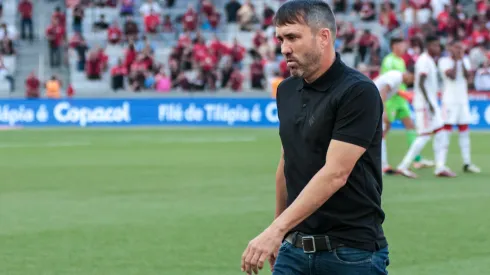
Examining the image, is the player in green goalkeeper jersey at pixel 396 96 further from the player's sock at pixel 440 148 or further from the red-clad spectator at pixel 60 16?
the red-clad spectator at pixel 60 16

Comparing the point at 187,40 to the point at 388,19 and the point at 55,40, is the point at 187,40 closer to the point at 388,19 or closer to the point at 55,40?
the point at 55,40

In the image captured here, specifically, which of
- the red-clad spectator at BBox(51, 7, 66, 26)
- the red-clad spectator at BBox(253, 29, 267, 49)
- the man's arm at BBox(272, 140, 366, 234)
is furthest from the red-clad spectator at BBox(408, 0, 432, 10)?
the man's arm at BBox(272, 140, 366, 234)

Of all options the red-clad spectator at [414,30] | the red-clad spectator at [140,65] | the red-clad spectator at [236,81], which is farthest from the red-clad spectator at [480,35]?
the red-clad spectator at [140,65]

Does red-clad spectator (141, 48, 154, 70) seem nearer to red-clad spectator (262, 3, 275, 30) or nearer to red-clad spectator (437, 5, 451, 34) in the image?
red-clad spectator (262, 3, 275, 30)

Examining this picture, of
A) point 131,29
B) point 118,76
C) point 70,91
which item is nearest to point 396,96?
point 118,76

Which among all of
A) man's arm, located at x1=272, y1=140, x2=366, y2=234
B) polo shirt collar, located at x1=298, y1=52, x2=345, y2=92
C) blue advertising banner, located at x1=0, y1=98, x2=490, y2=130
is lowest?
blue advertising banner, located at x1=0, y1=98, x2=490, y2=130

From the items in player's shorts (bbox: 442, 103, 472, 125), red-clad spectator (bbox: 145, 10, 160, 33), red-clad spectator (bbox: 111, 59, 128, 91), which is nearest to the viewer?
player's shorts (bbox: 442, 103, 472, 125)

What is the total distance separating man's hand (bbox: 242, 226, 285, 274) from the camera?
4.29m

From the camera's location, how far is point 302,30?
4332mm

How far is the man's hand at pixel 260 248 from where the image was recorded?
14.1ft

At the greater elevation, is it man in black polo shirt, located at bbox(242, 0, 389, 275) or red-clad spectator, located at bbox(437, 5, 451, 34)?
man in black polo shirt, located at bbox(242, 0, 389, 275)

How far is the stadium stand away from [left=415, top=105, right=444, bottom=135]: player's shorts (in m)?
17.9

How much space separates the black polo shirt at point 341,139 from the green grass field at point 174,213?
4.13 metres

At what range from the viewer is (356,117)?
4379mm
